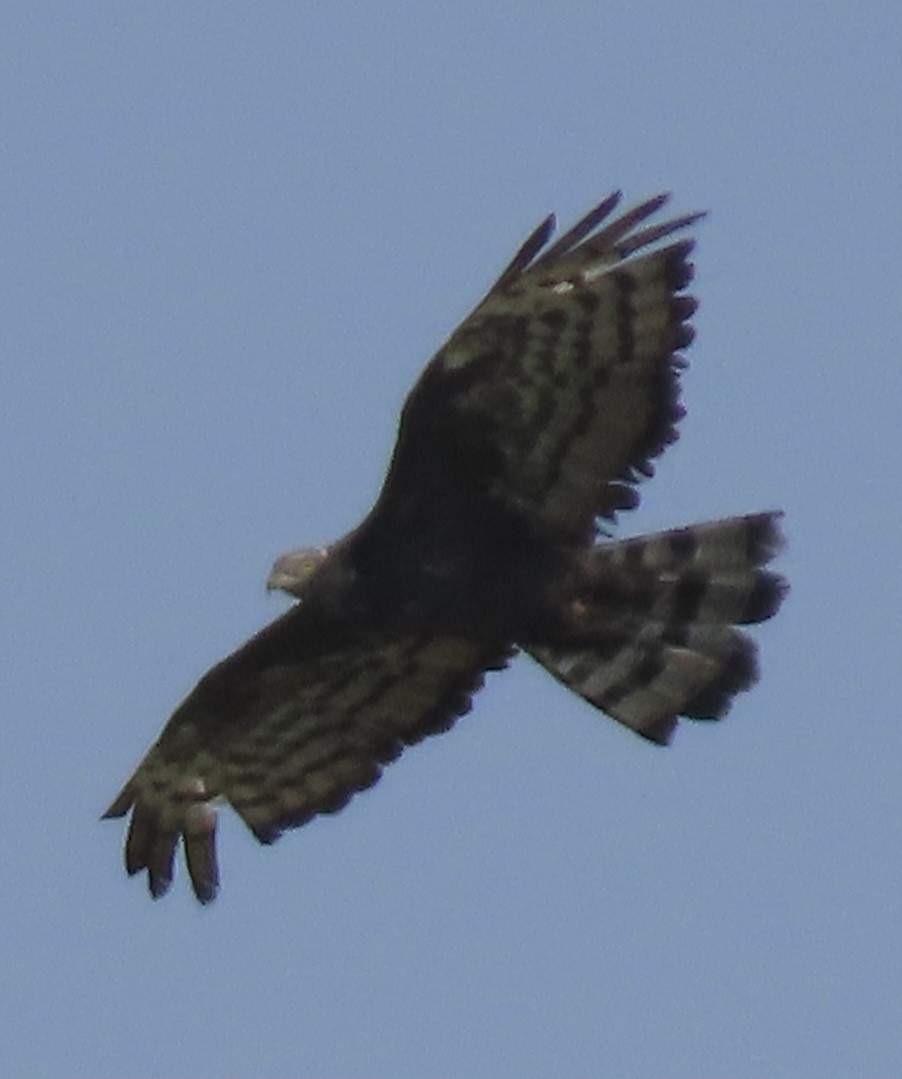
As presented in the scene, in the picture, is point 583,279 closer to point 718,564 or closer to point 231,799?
point 718,564

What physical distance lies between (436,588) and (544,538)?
481 millimetres

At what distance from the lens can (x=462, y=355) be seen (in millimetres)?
17469

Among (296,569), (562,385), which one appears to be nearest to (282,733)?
(296,569)

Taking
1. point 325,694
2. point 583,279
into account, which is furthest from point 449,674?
point 583,279

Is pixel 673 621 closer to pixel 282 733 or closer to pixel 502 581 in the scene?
pixel 502 581

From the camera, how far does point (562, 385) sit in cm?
1762

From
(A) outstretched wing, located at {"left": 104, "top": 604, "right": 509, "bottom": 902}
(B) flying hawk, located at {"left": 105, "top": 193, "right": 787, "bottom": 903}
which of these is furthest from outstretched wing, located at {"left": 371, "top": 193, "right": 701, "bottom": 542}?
(A) outstretched wing, located at {"left": 104, "top": 604, "right": 509, "bottom": 902}

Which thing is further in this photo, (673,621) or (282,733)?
(282,733)

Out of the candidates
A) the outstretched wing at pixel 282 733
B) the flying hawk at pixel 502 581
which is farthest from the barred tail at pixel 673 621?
the outstretched wing at pixel 282 733

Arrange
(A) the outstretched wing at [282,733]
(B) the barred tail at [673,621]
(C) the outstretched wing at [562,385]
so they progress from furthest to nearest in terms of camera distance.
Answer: (A) the outstretched wing at [282,733], (B) the barred tail at [673,621], (C) the outstretched wing at [562,385]

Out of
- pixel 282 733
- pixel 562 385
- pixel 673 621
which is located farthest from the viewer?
pixel 282 733

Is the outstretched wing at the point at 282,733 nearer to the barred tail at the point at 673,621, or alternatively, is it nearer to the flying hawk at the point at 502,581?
the flying hawk at the point at 502,581

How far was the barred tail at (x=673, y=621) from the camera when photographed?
712 inches

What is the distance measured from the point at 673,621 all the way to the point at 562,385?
4.12 feet
